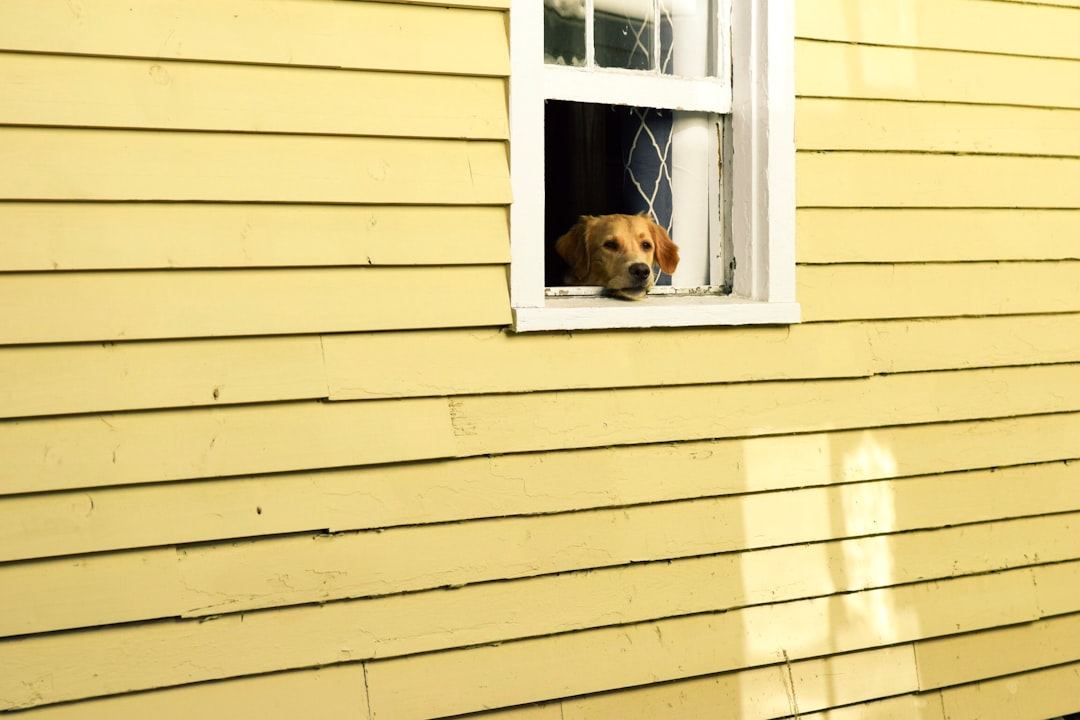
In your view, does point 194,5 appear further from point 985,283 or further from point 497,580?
point 985,283

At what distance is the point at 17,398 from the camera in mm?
2350

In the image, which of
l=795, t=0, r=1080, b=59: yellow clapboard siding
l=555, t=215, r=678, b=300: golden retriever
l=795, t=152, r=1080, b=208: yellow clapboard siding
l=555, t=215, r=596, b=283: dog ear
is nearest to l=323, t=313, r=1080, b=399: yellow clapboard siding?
l=555, t=215, r=678, b=300: golden retriever

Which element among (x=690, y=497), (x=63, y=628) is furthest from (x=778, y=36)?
(x=63, y=628)

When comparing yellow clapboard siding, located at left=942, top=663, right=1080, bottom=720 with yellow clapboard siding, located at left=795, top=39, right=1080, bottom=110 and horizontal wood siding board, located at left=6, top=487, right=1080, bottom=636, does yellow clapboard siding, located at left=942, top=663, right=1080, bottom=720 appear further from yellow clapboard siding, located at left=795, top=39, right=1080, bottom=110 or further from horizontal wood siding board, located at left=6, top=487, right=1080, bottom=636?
yellow clapboard siding, located at left=795, top=39, right=1080, bottom=110

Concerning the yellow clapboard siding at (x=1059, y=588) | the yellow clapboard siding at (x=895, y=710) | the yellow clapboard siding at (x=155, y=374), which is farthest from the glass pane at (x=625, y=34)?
the yellow clapboard siding at (x=1059, y=588)

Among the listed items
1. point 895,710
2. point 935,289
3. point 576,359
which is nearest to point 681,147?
point 576,359

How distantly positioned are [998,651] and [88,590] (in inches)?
114

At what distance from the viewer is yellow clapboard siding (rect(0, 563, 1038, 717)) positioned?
2443 mm

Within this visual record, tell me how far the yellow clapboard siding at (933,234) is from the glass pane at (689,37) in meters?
0.55

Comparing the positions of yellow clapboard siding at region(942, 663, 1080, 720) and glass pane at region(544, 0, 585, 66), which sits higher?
glass pane at region(544, 0, 585, 66)

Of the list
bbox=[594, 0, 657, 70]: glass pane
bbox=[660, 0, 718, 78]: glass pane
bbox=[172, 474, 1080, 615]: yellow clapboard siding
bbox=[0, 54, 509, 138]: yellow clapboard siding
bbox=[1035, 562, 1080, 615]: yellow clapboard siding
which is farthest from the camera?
bbox=[1035, 562, 1080, 615]: yellow clapboard siding

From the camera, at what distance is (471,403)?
9.08 ft

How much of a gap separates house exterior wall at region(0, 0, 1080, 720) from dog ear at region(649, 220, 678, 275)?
0.24m

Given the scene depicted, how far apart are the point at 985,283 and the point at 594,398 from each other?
1.50m
